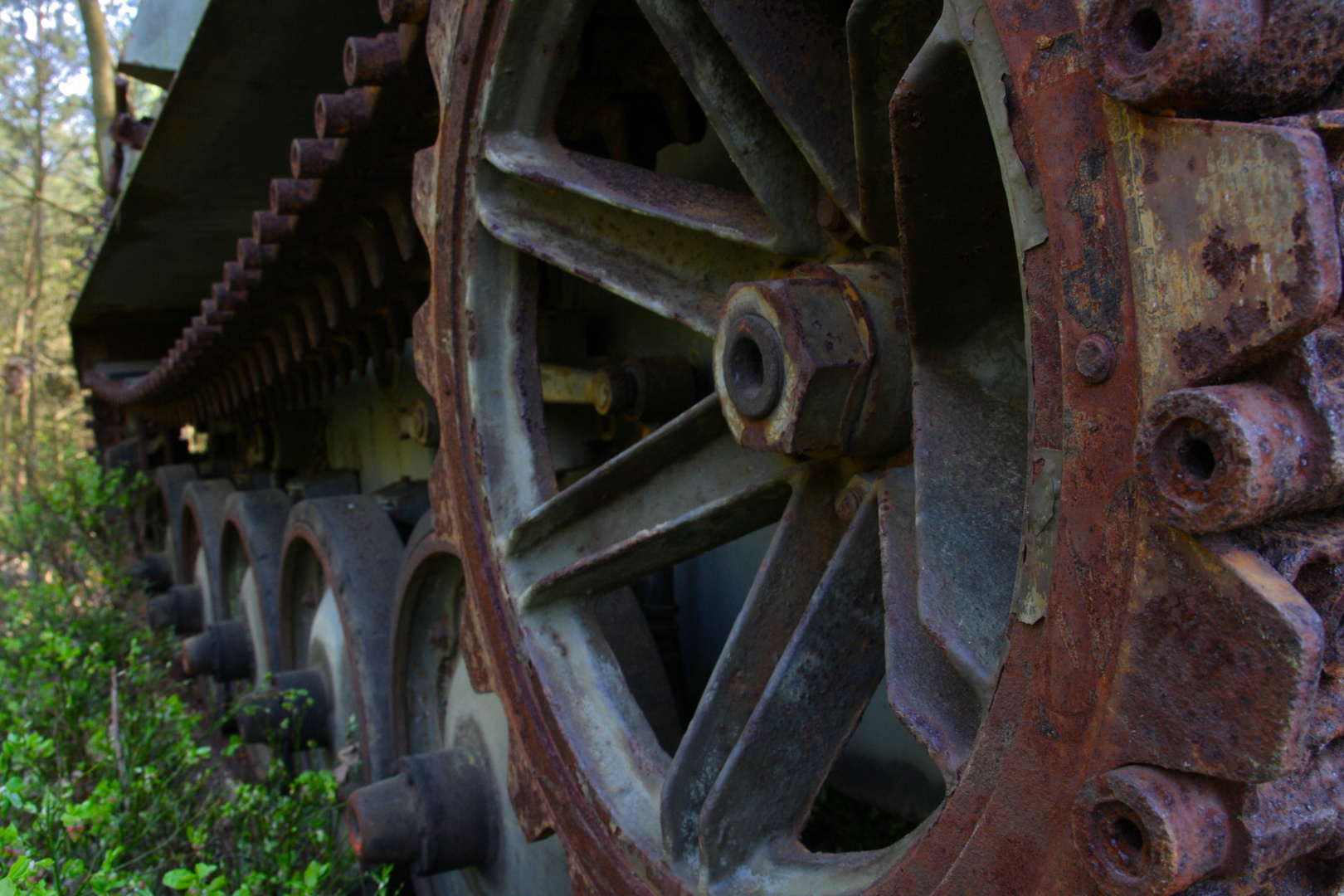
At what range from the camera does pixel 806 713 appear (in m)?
1.39

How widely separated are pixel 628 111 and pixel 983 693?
1.56m

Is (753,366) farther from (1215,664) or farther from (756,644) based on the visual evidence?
(1215,664)

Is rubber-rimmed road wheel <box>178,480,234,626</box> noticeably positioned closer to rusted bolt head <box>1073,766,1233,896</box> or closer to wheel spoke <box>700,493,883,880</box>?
wheel spoke <box>700,493,883,880</box>

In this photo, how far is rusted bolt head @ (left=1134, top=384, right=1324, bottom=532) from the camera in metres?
0.66

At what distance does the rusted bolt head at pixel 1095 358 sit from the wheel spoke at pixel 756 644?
680 millimetres

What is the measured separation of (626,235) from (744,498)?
47 centimetres

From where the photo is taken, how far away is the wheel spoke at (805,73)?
1.24 m

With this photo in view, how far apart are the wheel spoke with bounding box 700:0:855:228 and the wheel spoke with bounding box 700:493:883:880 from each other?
0.40 m

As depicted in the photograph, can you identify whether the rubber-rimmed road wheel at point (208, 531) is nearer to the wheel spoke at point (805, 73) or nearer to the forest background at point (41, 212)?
the wheel spoke at point (805, 73)

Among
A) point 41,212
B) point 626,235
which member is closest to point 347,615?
point 626,235

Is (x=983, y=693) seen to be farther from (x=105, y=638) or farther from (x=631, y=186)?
(x=105, y=638)

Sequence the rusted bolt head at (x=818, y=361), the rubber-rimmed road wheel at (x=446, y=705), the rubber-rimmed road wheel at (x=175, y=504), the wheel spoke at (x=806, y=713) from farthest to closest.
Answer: the rubber-rimmed road wheel at (x=175, y=504), the rubber-rimmed road wheel at (x=446, y=705), the wheel spoke at (x=806, y=713), the rusted bolt head at (x=818, y=361)

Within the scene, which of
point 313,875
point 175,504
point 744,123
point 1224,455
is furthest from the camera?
point 175,504

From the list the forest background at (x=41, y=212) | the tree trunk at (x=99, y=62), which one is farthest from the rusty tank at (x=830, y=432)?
the forest background at (x=41, y=212)
